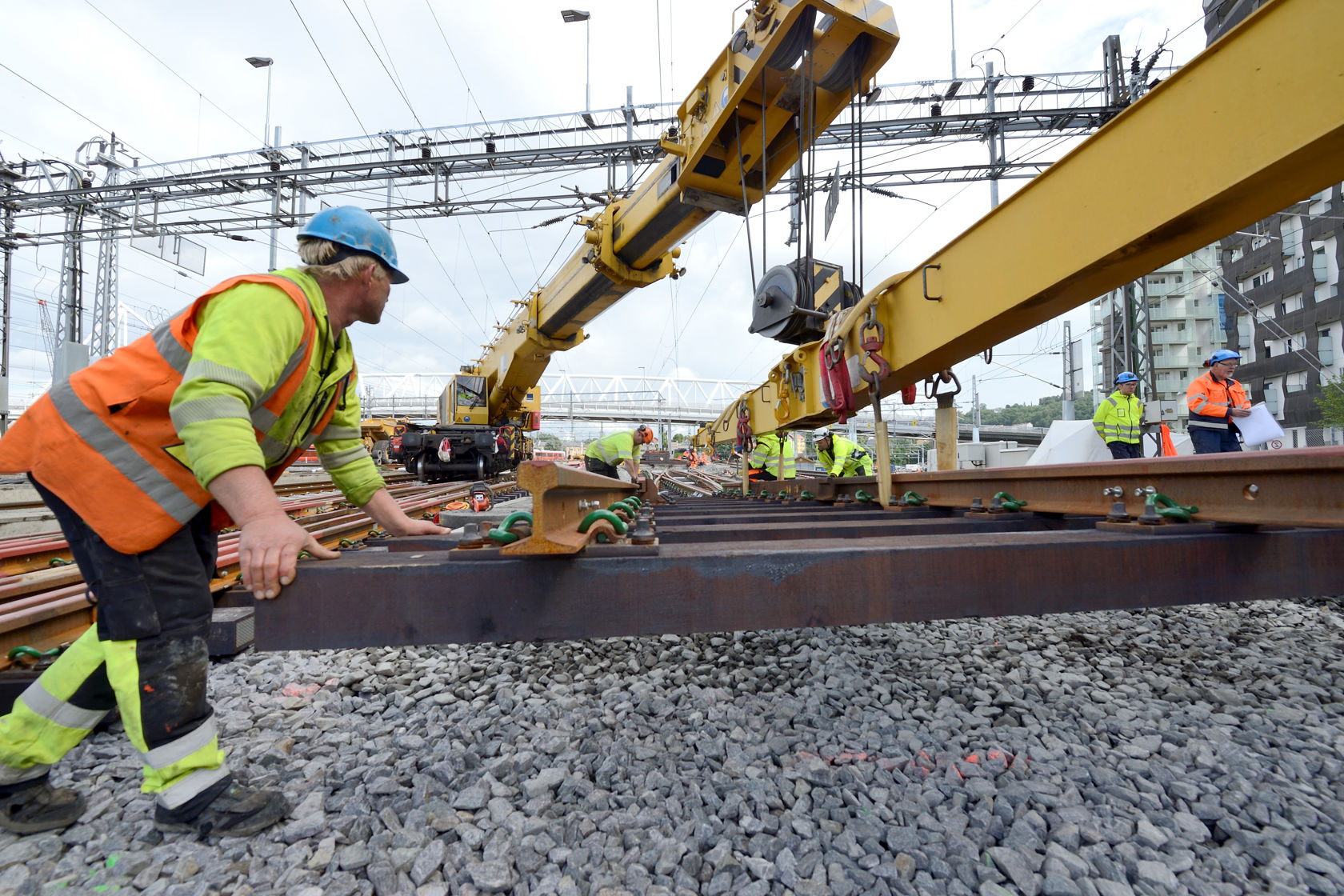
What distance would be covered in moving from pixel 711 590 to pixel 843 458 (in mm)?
6953

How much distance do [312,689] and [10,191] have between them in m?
28.5

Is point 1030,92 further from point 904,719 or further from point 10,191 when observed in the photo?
point 10,191

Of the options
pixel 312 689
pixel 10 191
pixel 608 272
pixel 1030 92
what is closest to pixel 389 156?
pixel 10 191

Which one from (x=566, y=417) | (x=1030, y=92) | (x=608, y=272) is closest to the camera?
(x=608, y=272)

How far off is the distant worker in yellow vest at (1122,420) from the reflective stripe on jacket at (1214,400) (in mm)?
1319

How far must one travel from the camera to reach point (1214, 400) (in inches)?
246

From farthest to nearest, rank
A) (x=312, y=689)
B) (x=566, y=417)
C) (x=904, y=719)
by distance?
(x=566, y=417), (x=312, y=689), (x=904, y=719)

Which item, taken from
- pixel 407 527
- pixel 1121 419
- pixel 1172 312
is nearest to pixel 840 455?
pixel 1121 419

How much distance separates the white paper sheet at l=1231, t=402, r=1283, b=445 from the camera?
Answer: 5672 millimetres

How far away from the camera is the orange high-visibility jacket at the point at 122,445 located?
4.45 feet

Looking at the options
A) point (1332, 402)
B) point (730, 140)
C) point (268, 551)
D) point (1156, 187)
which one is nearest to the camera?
point (268, 551)

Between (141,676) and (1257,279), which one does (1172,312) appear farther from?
(141,676)

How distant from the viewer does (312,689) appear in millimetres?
2402

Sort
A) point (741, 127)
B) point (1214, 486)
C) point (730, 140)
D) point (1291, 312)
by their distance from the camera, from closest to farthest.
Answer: point (1214, 486) → point (741, 127) → point (730, 140) → point (1291, 312)
